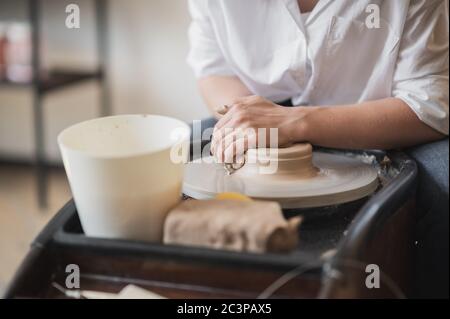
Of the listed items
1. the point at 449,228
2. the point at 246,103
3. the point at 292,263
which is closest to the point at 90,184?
the point at 292,263

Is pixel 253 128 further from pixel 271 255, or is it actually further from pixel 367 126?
pixel 271 255

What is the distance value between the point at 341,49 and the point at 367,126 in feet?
0.53

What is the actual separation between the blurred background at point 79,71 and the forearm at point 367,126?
4.48 feet

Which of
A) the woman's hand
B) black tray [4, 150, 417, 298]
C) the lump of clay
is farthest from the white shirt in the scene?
the lump of clay

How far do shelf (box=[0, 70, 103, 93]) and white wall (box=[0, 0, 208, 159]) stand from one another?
1.9 inches

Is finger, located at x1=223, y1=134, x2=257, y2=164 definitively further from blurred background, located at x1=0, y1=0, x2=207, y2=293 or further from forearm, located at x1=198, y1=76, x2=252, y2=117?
blurred background, located at x1=0, y1=0, x2=207, y2=293

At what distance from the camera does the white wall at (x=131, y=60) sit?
7.70ft

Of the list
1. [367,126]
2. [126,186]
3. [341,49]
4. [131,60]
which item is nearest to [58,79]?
[131,60]

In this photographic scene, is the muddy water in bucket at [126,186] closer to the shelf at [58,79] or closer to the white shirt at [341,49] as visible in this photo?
the white shirt at [341,49]

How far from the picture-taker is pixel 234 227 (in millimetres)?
694

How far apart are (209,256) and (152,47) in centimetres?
178

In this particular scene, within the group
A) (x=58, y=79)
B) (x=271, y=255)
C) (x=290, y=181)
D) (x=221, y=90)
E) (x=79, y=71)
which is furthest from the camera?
(x=79, y=71)

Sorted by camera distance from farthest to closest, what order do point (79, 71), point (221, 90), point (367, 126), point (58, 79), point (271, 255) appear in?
point (79, 71)
point (58, 79)
point (221, 90)
point (367, 126)
point (271, 255)

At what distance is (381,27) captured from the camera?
1.08 meters
